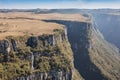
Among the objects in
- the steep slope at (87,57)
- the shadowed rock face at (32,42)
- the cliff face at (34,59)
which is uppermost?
the shadowed rock face at (32,42)

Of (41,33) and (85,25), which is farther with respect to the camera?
(85,25)

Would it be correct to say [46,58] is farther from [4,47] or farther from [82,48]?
[82,48]

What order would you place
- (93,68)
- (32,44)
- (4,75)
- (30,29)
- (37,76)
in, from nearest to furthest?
(4,75)
(37,76)
(32,44)
(30,29)
(93,68)

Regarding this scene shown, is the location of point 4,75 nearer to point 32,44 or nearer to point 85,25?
point 32,44

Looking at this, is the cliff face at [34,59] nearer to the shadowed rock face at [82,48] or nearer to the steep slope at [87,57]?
the shadowed rock face at [82,48]

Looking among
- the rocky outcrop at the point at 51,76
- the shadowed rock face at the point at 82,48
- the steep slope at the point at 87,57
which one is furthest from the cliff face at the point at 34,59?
the steep slope at the point at 87,57

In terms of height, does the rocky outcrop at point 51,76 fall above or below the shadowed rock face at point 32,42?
below

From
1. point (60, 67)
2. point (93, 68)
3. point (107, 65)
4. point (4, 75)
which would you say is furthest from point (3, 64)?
point (107, 65)
